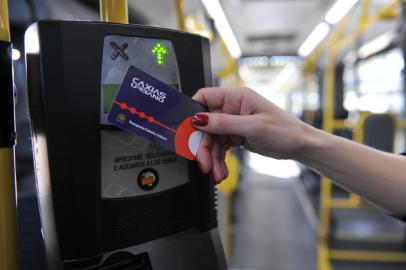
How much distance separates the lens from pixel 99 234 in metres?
0.55

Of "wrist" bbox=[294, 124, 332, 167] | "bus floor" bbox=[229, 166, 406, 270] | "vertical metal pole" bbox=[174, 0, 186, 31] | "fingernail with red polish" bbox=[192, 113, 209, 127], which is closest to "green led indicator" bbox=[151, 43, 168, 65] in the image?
"fingernail with red polish" bbox=[192, 113, 209, 127]

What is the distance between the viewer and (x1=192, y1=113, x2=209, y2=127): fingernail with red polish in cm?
61

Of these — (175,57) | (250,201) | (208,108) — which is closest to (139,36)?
(175,57)

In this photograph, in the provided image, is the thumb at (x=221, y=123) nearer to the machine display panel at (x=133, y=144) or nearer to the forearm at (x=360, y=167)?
the machine display panel at (x=133, y=144)

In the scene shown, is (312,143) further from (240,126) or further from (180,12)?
(180,12)

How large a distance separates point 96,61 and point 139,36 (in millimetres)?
94

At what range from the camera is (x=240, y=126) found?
0.64m

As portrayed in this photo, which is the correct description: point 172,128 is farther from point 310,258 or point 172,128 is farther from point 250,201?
point 250,201

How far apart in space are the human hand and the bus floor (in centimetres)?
265

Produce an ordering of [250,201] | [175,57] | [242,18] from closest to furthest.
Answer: [175,57] → [250,201] → [242,18]

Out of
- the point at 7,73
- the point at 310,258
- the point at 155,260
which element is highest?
the point at 7,73

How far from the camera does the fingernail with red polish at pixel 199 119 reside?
0.61m

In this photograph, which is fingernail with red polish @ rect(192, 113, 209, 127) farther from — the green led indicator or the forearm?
the forearm

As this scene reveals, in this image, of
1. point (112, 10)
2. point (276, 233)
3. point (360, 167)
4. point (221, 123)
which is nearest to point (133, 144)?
point (221, 123)
